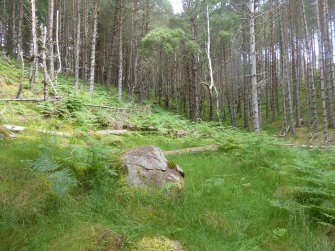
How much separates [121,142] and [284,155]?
4.02 meters

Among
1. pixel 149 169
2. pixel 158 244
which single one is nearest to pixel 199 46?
pixel 149 169

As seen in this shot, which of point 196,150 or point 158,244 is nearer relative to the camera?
point 158,244

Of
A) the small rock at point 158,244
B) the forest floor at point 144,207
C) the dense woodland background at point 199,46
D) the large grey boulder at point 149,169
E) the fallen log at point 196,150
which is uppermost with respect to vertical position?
the dense woodland background at point 199,46

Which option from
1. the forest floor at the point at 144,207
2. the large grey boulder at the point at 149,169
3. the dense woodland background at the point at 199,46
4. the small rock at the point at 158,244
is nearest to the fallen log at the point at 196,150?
the forest floor at the point at 144,207

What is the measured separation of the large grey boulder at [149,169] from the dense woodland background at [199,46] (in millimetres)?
8736

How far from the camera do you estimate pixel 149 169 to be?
4902 millimetres

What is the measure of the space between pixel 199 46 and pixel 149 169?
17261 millimetres

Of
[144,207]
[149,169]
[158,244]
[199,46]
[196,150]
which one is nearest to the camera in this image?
[158,244]

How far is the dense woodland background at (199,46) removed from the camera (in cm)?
2006

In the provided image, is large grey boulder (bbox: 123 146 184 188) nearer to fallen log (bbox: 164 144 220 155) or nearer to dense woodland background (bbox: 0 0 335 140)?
fallen log (bbox: 164 144 220 155)

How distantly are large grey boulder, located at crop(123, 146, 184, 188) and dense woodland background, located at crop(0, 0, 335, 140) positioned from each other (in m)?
8.74

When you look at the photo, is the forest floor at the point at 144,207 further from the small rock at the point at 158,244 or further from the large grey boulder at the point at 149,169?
the large grey boulder at the point at 149,169

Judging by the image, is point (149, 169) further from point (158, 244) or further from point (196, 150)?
point (196, 150)

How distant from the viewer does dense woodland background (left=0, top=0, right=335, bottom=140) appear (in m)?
20.1
